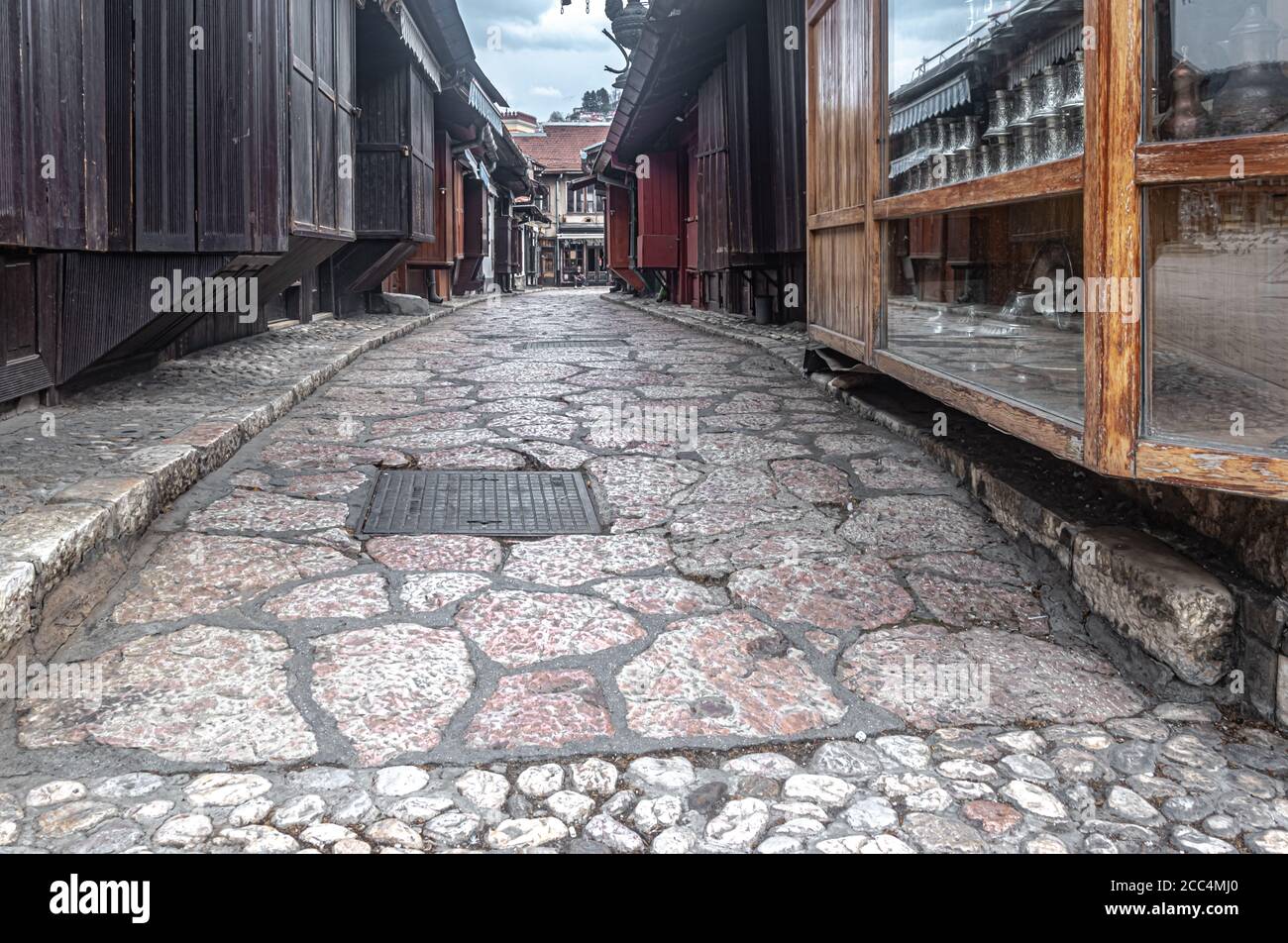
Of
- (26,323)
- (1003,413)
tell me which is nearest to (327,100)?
(26,323)

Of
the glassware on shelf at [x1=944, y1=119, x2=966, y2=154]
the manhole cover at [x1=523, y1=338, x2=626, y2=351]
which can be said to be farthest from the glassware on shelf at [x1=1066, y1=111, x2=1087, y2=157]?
the manhole cover at [x1=523, y1=338, x2=626, y2=351]

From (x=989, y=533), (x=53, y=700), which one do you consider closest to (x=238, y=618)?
(x=53, y=700)

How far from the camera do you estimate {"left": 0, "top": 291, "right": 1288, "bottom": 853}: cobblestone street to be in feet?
7.19

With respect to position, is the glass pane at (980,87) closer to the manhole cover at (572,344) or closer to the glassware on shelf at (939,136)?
the glassware on shelf at (939,136)

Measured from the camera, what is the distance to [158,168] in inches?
224

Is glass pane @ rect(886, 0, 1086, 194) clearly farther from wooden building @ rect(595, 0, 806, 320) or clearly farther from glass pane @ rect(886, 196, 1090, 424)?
wooden building @ rect(595, 0, 806, 320)

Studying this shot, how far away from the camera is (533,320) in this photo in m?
16.3

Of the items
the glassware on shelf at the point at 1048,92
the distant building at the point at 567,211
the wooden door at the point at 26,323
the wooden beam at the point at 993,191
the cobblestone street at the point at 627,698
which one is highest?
the distant building at the point at 567,211

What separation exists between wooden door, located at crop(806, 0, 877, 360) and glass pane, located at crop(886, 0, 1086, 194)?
33 centimetres

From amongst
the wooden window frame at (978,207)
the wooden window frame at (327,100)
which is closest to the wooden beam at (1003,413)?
the wooden window frame at (978,207)

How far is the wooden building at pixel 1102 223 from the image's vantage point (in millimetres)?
2650

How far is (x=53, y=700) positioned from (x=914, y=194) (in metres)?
3.67

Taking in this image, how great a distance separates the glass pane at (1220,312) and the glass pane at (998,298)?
1.02ft

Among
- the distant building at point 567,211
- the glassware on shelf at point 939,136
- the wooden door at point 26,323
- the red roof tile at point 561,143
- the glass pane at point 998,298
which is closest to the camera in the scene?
the glass pane at point 998,298
